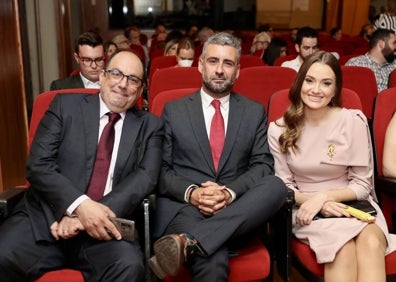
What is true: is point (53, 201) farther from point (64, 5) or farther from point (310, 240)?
point (64, 5)

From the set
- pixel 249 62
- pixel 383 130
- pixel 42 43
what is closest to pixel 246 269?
pixel 383 130

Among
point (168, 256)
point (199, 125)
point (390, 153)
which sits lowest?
point (168, 256)

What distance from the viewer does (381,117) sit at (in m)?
2.60

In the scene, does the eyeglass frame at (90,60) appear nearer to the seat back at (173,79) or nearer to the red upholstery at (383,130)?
the seat back at (173,79)

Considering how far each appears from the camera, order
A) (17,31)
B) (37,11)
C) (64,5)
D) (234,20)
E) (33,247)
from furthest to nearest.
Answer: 1. (234,20)
2. (64,5)
3. (37,11)
4. (17,31)
5. (33,247)

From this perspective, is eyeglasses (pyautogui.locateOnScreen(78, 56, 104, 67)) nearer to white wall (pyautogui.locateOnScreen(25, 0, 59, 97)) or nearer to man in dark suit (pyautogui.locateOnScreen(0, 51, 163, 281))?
man in dark suit (pyautogui.locateOnScreen(0, 51, 163, 281))

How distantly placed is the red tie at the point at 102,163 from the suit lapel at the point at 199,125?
391 millimetres

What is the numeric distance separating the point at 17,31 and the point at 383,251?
9.19 feet

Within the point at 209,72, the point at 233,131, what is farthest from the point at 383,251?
the point at 209,72

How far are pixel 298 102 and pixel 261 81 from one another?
1074 mm

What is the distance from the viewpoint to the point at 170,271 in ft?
6.10

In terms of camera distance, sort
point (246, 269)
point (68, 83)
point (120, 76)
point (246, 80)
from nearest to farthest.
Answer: point (246, 269) < point (120, 76) < point (246, 80) < point (68, 83)

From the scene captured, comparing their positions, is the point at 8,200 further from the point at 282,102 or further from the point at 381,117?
the point at 381,117

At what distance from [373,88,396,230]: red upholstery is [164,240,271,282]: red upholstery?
758mm
